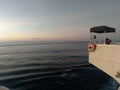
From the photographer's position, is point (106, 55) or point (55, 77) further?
point (55, 77)

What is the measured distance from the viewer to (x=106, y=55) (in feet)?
65.3

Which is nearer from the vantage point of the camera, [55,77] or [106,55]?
[106,55]

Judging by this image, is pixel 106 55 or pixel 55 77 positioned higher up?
pixel 106 55

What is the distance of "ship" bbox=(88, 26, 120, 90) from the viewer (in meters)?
18.1

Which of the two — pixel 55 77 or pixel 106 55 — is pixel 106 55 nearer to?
pixel 106 55

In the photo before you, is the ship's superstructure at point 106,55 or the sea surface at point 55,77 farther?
A: the sea surface at point 55,77

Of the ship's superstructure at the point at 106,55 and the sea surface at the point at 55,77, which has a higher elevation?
the ship's superstructure at the point at 106,55

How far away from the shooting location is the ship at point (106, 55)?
18053 millimetres

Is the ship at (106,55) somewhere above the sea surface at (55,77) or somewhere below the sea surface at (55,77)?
above

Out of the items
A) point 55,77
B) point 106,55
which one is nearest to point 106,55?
point 106,55

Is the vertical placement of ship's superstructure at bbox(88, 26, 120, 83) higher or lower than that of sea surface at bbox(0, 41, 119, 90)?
higher

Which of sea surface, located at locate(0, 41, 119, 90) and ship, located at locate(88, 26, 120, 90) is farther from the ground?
ship, located at locate(88, 26, 120, 90)

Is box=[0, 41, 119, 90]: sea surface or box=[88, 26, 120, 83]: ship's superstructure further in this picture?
box=[0, 41, 119, 90]: sea surface

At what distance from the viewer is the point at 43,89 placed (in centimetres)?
1966
